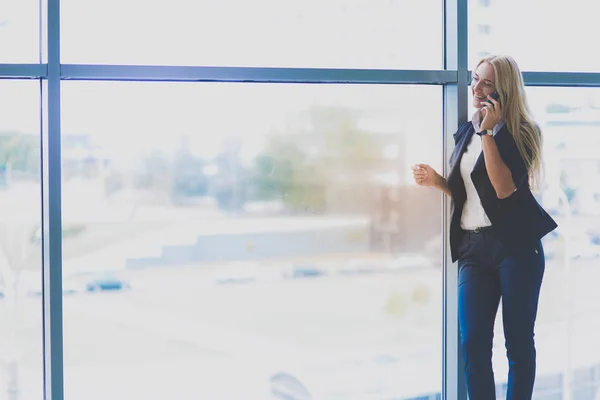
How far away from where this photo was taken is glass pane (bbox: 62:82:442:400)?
2.53 m

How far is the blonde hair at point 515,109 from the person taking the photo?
2.40 m

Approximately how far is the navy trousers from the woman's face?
45 centimetres

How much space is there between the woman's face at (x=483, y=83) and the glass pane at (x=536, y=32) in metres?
0.31

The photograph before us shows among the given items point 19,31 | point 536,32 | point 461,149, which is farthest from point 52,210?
point 536,32

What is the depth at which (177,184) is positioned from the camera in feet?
8.41

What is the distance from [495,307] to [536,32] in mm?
1121

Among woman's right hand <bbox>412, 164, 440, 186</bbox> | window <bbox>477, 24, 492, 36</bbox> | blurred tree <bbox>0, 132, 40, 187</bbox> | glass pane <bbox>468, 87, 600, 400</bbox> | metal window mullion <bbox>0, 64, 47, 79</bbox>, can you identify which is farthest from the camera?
glass pane <bbox>468, 87, 600, 400</bbox>

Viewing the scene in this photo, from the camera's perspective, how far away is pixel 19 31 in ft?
7.92

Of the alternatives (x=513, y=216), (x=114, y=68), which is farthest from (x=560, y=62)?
(x=114, y=68)


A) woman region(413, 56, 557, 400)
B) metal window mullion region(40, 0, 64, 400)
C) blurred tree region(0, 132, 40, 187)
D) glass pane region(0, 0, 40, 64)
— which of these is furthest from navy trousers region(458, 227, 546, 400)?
glass pane region(0, 0, 40, 64)

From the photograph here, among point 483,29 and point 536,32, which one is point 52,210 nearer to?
point 483,29

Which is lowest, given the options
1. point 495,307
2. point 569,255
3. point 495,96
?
point 495,307

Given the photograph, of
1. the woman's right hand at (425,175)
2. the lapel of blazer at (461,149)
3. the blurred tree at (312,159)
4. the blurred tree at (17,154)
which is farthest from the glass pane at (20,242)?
the lapel of blazer at (461,149)

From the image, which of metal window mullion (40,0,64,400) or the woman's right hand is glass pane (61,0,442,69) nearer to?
metal window mullion (40,0,64,400)
